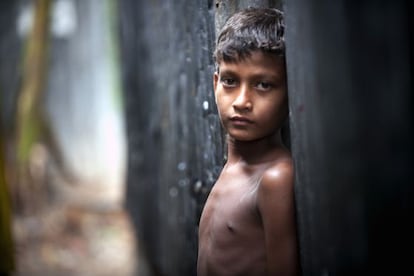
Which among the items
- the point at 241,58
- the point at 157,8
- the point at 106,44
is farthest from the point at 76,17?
the point at 241,58

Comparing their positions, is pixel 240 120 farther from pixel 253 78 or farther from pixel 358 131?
pixel 358 131

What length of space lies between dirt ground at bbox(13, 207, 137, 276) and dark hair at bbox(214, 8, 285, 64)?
5216 millimetres

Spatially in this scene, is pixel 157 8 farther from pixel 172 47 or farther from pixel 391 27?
pixel 391 27

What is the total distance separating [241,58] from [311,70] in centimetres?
29

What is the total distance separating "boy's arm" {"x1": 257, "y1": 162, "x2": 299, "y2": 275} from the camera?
1.37m

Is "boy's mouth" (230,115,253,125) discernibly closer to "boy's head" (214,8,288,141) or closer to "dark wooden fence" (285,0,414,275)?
"boy's head" (214,8,288,141)

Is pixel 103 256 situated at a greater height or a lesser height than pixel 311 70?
lesser

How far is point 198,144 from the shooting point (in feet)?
6.83

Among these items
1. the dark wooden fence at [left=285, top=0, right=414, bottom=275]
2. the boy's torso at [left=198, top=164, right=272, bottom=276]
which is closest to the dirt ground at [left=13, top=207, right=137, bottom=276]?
the boy's torso at [left=198, top=164, right=272, bottom=276]

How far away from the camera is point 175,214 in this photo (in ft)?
10.3

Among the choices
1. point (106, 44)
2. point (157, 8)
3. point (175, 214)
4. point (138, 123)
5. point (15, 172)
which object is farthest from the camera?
point (106, 44)

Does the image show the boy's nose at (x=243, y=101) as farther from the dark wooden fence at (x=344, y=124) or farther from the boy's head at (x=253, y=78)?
the dark wooden fence at (x=344, y=124)

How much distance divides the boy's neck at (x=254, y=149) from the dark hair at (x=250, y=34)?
0.20 meters

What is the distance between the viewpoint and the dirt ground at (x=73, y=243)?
675 centimetres
